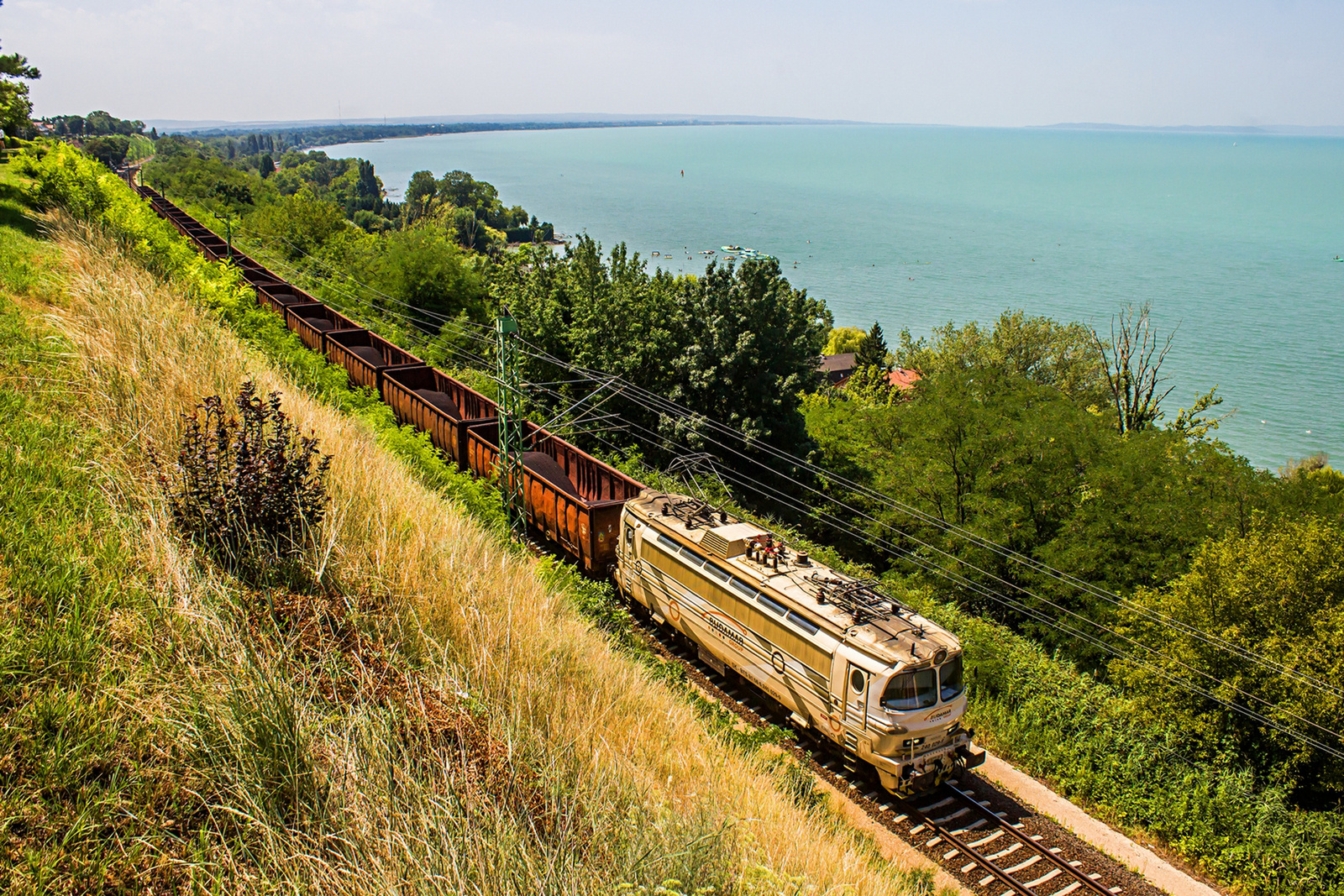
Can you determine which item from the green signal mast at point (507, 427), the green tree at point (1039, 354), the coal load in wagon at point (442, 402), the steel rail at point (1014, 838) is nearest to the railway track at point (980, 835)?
the steel rail at point (1014, 838)

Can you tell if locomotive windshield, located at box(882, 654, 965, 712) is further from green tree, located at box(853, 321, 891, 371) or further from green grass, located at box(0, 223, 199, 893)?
green tree, located at box(853, 321, 891, 371)

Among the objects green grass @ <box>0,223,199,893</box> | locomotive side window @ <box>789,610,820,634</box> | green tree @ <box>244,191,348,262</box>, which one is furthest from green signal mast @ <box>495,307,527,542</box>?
green tree @ <box>244,191,348,262</box>

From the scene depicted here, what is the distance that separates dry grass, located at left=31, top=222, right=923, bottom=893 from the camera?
4859 mm

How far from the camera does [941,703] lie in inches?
478

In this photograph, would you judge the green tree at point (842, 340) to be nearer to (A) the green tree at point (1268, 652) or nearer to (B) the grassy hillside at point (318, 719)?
(A) the green tree at point (1268, 652)

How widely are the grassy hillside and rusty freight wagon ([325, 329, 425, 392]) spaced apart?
16.0 meters

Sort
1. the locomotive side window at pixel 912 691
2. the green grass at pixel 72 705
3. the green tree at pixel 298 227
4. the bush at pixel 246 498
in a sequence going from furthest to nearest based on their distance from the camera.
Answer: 1. the green tree at pixel 298 227
2. the locomotive side window at pixel 912 691
3. the bush at pixel 246 498
4. the green grass at pixel 72 705

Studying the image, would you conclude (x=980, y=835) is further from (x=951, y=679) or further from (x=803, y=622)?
(x=803, y=622)

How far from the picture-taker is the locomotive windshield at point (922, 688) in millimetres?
11711

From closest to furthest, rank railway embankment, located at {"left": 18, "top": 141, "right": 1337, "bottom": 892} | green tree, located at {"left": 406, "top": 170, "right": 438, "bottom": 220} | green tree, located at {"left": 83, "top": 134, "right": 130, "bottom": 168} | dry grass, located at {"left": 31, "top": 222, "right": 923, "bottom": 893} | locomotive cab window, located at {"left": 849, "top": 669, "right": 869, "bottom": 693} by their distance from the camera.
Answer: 1. dry grass, located at {"left": 31, "top": 222, "right": 923, "bottom": 893}
2. locomotive cab window, located at {"left": 849, "top": 669, "right": 869, "bottom": 693}
3. railway embankment, located at {"left": 18, "top": 141, "right": 1337, "bottom": 892}
4. green tree, located at {"left": 406, "top": 170, "right": 438, "bottom": 220}
5. green tree, located at {"left": 83, "top": 134, "right": 130, "bottom": 168}

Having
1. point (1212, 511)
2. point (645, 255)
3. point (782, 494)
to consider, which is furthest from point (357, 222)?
point (1212, 511)

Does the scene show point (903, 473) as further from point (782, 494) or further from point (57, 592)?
point (57, 592)

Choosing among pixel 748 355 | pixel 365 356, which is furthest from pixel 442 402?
pixel 748 355

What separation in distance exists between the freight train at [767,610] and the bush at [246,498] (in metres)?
8.39
